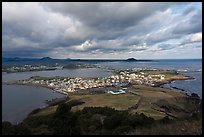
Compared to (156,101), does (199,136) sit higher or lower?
higher

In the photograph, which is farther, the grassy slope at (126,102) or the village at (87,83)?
the village at (87,83)

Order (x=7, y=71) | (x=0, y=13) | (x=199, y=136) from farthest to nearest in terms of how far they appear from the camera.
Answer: (x=7, y=71) → (x=199, y=136) → (x=0, y=13)

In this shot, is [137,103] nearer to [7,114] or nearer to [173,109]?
[173,109]

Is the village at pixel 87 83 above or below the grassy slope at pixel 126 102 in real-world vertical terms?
below

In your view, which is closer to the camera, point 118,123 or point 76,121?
point 118,123

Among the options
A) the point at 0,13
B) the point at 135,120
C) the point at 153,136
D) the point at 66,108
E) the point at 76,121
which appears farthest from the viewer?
the point at 66,108

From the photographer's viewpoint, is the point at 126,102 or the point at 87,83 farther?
the point at 87,83

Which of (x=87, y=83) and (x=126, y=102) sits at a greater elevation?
(x=126, y=102)

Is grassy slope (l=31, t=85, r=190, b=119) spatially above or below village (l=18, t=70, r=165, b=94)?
above

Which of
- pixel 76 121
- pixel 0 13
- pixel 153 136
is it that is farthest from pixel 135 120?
pixel 0 13

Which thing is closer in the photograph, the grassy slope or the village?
the grassy slope

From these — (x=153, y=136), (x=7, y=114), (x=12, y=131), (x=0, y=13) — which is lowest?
(x=7, y=114)
